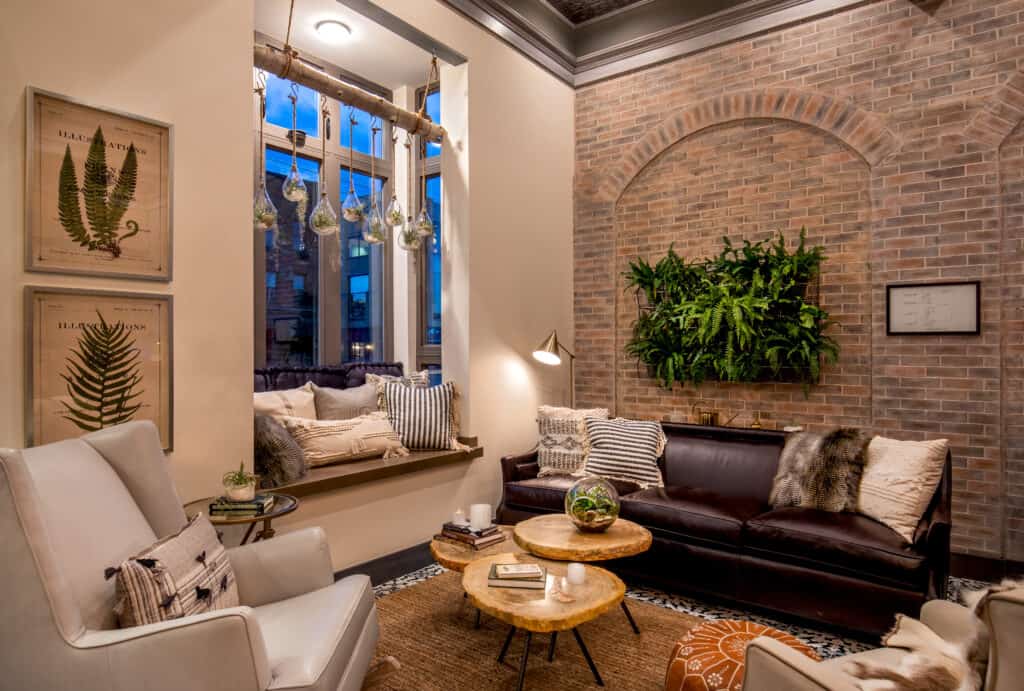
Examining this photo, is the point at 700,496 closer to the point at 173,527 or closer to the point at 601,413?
the point at 601,413

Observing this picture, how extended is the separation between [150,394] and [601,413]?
2804mm

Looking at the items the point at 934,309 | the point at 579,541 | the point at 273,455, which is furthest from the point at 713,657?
the point at 934,309

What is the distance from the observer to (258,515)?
2.48 metres

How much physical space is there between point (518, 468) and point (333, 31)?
3349 mm

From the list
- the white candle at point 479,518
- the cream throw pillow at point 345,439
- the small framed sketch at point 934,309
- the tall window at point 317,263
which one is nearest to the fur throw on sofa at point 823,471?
the small framed sketch at point 934,309

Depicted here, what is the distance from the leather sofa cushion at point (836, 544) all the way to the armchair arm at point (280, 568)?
2.08 metres

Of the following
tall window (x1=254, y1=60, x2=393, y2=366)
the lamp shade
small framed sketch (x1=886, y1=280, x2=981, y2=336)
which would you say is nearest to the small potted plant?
tall window (x1=254, y1=60, x2=393, y2=366)

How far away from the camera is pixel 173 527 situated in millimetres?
2064

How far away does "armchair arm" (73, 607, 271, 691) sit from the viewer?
57.9 inches

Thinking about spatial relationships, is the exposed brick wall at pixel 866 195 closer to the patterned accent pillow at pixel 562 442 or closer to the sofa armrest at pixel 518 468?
the patterned accent pillow at pixel 562 442

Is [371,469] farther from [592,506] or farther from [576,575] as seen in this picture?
[576,575]

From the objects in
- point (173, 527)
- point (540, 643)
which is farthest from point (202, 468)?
point (540, 643)

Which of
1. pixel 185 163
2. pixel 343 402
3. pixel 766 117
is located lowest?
pixel 343 402

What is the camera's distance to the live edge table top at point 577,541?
263 centimetres
